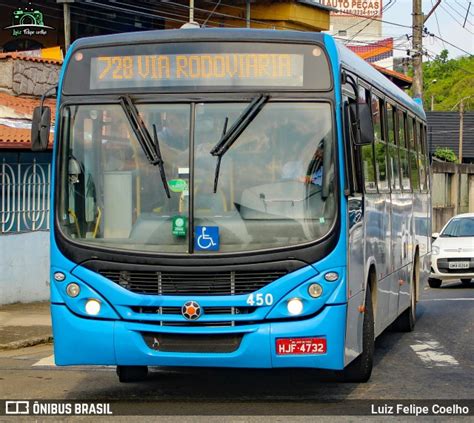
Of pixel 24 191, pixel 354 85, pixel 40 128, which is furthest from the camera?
pixel 24 191

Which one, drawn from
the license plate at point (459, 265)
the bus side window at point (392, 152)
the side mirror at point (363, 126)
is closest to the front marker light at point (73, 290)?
the side mirror at point (363, 126)

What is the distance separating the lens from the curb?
42.9ft

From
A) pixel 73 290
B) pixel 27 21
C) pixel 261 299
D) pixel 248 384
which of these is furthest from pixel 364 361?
pixel 27 21

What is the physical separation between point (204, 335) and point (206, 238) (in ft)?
2.39

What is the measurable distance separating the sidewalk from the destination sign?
5.22 meters

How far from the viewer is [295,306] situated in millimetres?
8320

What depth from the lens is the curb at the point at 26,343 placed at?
42.9ft

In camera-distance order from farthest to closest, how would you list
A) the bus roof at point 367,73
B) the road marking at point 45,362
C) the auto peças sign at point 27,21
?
the auto peças sign at point 27,21, the road marking at point 45,362, the bus roof at point 367,73

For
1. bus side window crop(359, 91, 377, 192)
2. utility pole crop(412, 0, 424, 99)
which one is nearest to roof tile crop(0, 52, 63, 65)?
bus side window crop(359, 91, 377, 192)

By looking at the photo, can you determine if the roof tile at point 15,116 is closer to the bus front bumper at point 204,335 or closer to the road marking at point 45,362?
the road marking at point 45,362

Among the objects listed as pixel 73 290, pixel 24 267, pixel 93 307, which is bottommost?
pixel 24 267

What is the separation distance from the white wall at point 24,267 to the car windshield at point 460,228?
388 inches

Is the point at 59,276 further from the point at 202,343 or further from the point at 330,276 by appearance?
the point at 330,276

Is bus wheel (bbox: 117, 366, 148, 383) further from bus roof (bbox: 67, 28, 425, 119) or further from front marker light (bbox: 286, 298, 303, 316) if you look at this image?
bus roof (bbox: 67, 28, 425, 119)
